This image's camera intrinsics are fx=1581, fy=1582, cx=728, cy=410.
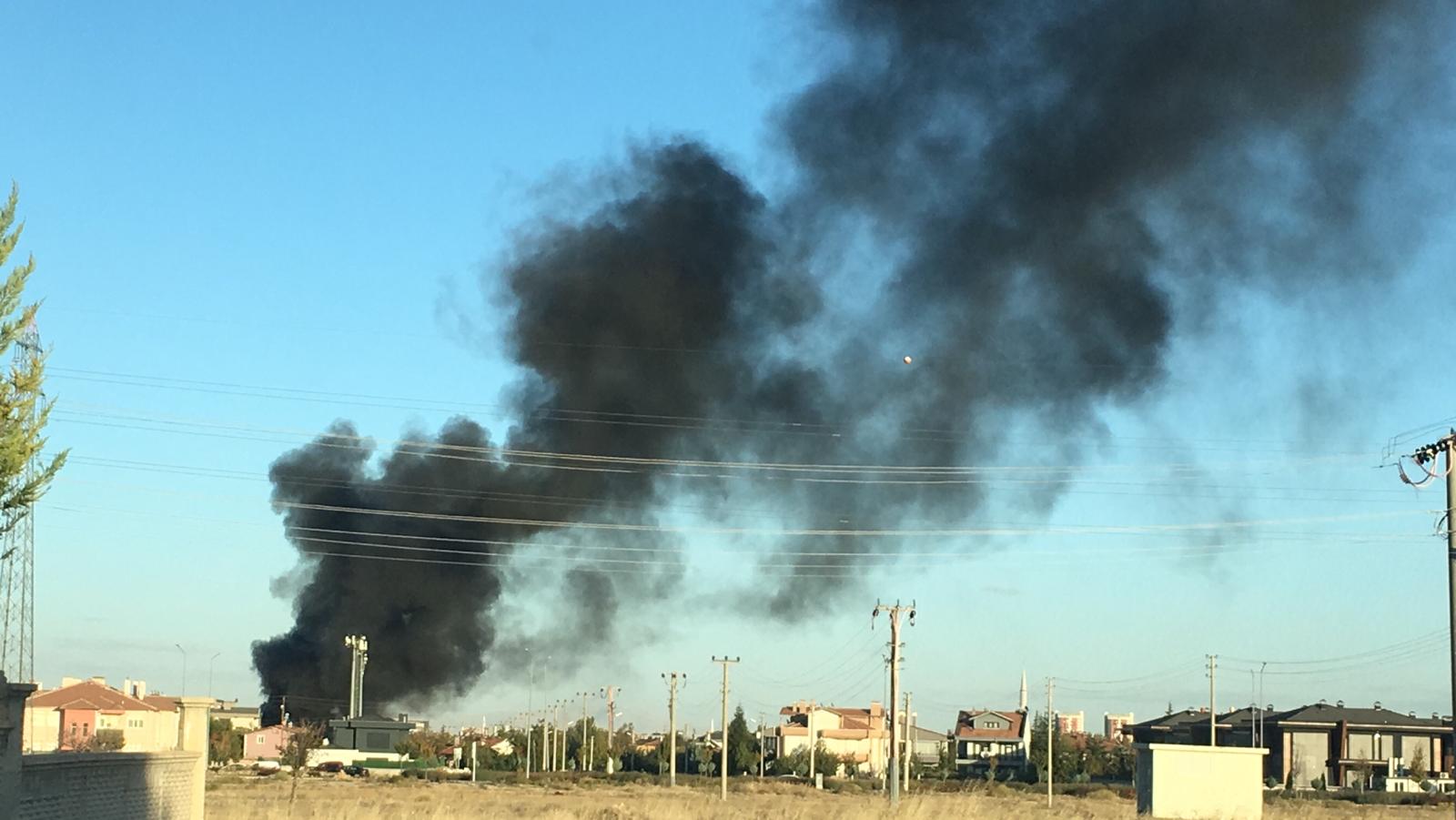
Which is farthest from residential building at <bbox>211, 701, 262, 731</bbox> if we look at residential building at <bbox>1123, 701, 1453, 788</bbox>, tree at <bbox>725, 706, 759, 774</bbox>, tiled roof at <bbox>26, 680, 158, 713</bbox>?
residential building at <bbox>1123, 701, 1453, 788</bbox>

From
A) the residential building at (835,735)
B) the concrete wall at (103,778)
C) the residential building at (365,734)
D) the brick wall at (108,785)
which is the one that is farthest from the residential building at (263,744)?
the brick wall at (108,785)

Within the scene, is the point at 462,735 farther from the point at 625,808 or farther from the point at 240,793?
the point at 625,808

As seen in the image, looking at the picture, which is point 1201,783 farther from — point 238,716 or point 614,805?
point 238,716

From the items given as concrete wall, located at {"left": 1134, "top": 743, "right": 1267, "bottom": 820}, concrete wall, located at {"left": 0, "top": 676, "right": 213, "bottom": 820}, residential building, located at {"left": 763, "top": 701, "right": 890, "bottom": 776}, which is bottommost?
residential building, located at {"left": 763, "top": 701, "right": 890, "bottom": 776}

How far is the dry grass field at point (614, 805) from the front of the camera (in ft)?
135

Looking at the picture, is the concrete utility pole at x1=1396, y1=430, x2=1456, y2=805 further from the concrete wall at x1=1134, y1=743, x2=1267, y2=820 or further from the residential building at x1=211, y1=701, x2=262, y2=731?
the residential building at x1=211, y1=701, x2=262, y2=731

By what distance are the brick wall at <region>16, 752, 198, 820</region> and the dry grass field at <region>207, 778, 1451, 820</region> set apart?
4070 millimetres

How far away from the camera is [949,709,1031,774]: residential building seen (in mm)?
128500

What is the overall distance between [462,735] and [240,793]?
342 feet

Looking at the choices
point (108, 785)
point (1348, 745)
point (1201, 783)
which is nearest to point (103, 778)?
point (108, 785)

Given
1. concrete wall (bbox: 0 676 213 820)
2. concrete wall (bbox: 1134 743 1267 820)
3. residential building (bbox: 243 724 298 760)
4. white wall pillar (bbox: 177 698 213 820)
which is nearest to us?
concrete wall (bbox: 0 676 213 820)

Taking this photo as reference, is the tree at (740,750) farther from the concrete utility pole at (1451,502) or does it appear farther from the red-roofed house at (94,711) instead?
the concrete utility pole at (1451,502)

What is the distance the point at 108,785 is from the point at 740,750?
83.1 m

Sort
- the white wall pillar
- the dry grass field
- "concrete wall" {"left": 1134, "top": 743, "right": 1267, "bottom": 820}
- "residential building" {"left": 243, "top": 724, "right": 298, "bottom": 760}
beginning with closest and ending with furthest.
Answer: the white wall pillar < the dry grass field < "concrete wall" {"left": 1134, "top": 743, "right": 1267, "bottom": 820} < "residential building" {"left": 243, "top": 724, "right": 298, "bottom": 760}
